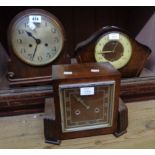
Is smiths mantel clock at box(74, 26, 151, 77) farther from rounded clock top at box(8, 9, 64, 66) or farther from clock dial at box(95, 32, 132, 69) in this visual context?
rounded clock top at box(8, 9, 64, 66)

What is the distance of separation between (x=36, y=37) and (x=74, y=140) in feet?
1.31

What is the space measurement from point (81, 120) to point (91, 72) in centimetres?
16

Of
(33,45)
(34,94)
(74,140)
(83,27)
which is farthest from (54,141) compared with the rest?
(83,27)

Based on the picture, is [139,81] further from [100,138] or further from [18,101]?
[18,101]

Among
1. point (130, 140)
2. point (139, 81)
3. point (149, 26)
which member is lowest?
point (130, 140)

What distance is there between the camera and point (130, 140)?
0.71m

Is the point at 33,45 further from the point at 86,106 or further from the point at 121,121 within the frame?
the point at 121,121

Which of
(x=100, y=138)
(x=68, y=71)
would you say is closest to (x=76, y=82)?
(x=68, y=71)

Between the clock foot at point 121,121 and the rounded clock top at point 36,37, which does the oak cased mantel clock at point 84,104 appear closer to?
the clock foot at point 121,121

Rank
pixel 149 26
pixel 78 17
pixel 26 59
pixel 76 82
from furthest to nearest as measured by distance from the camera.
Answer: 1. pixel 78 17
2. pixel 149 26
3. pixel 26 59
4. pixel 76 82

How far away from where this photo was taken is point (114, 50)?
90cm

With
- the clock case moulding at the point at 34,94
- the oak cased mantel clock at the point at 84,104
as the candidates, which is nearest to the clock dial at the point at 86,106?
the oak cased mantel clock at the point at 84,104

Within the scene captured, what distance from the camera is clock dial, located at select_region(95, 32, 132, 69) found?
2.86ft

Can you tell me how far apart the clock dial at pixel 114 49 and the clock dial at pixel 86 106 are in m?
0.25
